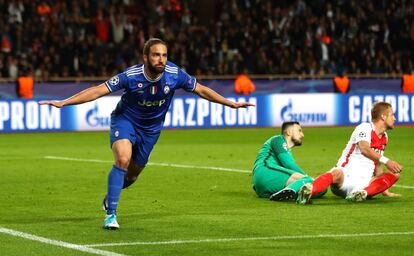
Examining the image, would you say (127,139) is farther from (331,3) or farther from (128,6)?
(331,3)

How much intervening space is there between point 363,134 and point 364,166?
40 cm

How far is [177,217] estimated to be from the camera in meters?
11.3

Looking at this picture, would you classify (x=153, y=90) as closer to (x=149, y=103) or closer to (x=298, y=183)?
(x=149, y=103)

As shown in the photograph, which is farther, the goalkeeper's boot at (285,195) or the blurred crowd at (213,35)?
the blurred crowd at (213,35)

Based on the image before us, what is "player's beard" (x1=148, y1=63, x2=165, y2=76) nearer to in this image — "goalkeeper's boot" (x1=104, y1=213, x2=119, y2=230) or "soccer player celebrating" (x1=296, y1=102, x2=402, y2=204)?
"goalkeeper's boot" (x1=104, y1=213, x2=119, y2=230)

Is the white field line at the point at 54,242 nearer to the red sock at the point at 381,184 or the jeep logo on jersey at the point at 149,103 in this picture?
the jeep logo on jersey at the point at 149,103

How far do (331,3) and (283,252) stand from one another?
30719 millimetres

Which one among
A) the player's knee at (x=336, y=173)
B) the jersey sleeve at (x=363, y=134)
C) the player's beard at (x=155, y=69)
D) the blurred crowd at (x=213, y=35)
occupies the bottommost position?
the player's knee at (x=336, y=173)

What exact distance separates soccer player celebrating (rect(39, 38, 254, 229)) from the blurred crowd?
20153 mm

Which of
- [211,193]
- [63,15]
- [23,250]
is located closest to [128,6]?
[63,15]

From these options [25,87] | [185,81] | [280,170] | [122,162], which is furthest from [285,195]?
[25,87]

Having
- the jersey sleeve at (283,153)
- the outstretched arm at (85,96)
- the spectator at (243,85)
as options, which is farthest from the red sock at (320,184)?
the spectator at (243,85)

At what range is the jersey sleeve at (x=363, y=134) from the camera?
1235cm

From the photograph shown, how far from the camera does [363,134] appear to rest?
40.6ft
